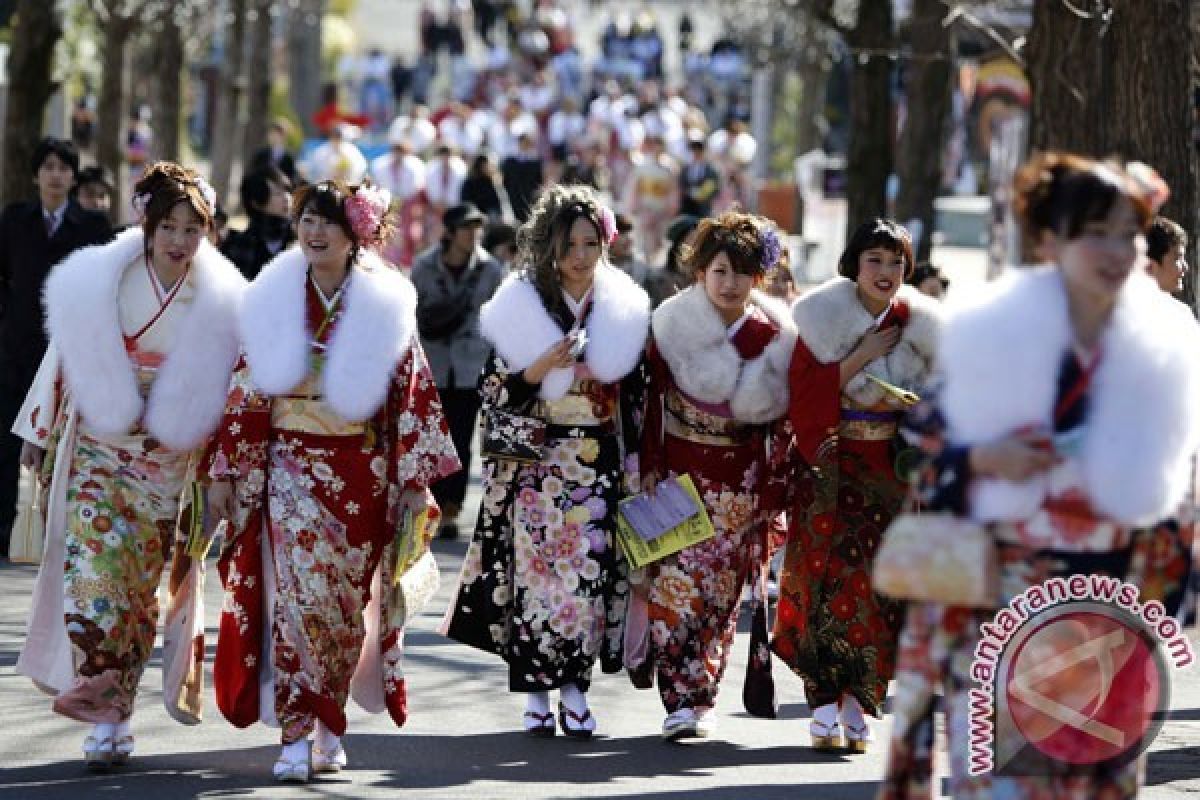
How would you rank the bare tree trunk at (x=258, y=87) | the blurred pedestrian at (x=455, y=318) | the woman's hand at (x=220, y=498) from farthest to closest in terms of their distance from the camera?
the bare tree trunk at (x=258, y=87), the blurred pedestrian at (x=455, y=318), the woman's hand at (x=220, y=498)

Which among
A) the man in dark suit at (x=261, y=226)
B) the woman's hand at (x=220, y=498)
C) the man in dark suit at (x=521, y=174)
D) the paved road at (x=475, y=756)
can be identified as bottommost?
the paved road at (x=475, y=756)

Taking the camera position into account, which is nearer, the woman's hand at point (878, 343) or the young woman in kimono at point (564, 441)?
the woman's hand at point (878, 343)

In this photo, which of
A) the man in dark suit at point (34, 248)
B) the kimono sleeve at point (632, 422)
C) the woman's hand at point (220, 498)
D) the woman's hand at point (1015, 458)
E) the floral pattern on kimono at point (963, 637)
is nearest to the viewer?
the woman's hand at point (1015, 458)

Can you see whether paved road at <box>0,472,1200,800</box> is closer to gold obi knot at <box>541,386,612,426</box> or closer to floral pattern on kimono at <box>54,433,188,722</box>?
floral pattern on kimono at <box>54,433,188,722</box>

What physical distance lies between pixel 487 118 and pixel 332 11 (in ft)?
51.2

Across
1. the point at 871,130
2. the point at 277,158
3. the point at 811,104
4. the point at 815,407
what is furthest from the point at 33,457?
the point at 811,104

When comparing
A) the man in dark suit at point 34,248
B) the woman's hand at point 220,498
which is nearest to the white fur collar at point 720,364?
the woman's hand at point 220,498

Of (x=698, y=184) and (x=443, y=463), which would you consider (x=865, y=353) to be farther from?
(x=698, y=184)

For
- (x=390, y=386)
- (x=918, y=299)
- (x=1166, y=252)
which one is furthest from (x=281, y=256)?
(x=1166, y=252)

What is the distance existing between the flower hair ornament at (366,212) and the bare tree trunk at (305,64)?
40051mm

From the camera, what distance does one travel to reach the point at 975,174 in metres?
37.9

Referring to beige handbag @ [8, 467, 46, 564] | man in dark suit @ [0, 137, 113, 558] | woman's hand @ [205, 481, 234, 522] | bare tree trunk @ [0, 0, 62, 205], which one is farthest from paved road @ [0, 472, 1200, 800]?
bare tree trunk @ [0, 0, 62, 205]

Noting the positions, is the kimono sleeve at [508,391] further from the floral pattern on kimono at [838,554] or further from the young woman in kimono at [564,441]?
the floral pattern on kimono at [838,554]

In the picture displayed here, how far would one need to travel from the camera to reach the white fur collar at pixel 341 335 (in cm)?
781
